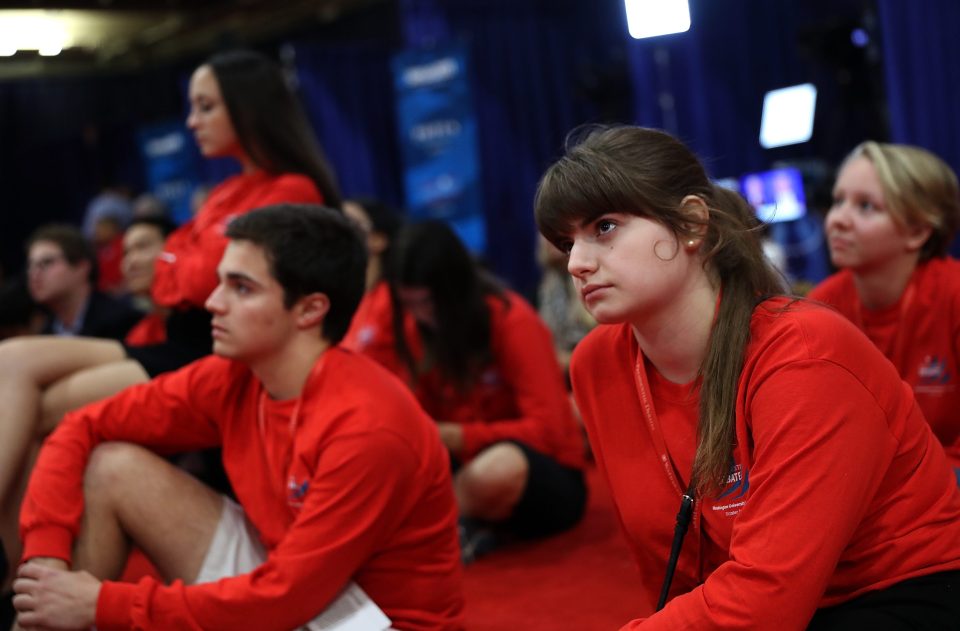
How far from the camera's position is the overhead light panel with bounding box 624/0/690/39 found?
6465 mm

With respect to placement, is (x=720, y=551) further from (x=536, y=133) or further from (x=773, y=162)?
(x=536, y=133)

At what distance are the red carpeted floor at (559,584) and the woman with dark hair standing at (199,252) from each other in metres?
0.98

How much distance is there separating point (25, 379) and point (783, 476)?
1.81 meters

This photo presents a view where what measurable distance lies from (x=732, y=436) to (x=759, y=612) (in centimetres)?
26

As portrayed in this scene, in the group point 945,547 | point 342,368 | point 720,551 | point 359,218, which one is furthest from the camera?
point 359,218

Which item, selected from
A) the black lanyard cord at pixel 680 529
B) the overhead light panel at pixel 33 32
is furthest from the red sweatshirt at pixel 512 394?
the overhead light panel at pixel 33 32

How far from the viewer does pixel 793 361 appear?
1.41 metres

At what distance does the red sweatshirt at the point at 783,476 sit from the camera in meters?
1.35

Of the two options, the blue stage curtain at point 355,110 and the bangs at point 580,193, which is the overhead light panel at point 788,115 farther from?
the bangs at point 580,193

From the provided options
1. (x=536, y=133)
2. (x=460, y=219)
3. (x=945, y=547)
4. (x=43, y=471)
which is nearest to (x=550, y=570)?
(x=43, y=471)

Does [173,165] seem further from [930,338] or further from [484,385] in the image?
[930,338]

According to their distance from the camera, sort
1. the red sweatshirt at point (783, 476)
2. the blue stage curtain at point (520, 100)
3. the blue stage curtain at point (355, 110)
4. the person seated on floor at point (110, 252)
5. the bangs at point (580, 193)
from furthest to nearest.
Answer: the blue stage curtain at point (355, 110) → the person seated on floor at point (110, 252) → the blue stage curtain at point (520, 100) → the bangs at point (580, 193) → the red sweatshirt at point (783, 476)

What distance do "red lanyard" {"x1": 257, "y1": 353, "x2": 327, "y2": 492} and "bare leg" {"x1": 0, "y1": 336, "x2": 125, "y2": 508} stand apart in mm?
623

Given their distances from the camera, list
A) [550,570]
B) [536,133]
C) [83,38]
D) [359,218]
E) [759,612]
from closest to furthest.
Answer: [759,612] → [550,570] → [359,218] → [536,133] → [83,38]
